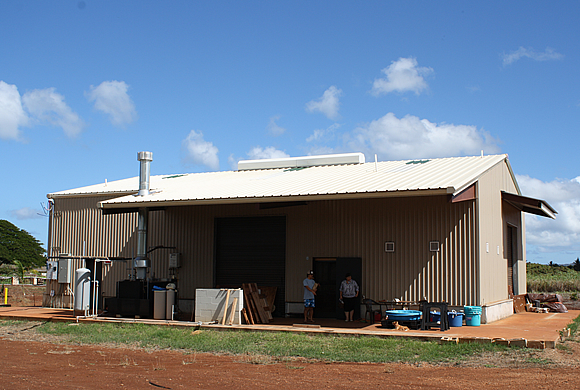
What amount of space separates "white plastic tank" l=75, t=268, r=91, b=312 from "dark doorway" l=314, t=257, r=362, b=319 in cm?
677

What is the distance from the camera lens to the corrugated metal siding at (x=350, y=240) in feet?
51.8

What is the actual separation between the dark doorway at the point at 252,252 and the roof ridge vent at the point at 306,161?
4.49 meters

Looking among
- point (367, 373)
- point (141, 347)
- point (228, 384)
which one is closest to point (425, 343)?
point (367, 373)

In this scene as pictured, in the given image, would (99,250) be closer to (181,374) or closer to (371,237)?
(371,237)

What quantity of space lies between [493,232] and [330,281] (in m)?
5.16

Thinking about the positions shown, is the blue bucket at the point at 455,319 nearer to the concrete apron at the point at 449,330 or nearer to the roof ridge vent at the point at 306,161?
the concrete apron at the point at 449,330

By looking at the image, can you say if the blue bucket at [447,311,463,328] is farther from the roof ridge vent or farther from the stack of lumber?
the roof ridge vent

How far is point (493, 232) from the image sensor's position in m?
17.5

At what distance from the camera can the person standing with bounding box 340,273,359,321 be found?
16219 mm

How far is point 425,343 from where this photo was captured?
39.8 ft

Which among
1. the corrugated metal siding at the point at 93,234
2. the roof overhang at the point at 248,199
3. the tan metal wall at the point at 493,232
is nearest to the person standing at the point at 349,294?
the roof overhang at the point at 248,199

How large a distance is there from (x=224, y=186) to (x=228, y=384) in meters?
10.6

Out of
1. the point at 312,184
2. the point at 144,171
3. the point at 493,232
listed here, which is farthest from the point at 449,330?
the point at 144,171

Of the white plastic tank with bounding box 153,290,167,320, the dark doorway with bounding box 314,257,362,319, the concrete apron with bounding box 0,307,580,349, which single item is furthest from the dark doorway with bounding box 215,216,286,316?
the white plastic tank with bounding box 153,290,167,320
